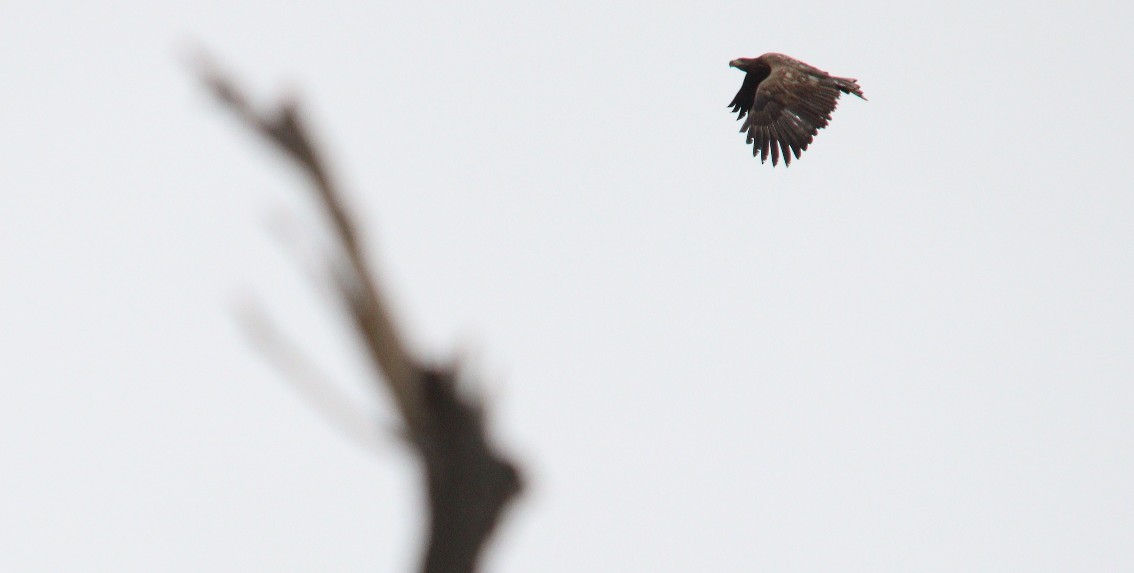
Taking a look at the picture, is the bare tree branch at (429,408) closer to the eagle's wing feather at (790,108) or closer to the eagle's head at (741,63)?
the eagle's wing feather at (790,108)

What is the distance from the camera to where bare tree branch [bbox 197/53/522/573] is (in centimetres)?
158

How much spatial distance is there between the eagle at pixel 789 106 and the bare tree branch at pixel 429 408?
15.2 m

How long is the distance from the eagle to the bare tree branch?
15.2 meters

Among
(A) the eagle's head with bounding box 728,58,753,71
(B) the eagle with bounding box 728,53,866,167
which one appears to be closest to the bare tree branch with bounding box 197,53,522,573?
(B) the eagle with bounding box 728,53,866,167

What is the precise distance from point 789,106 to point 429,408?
1587cm

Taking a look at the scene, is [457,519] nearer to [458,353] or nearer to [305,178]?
[458,353]

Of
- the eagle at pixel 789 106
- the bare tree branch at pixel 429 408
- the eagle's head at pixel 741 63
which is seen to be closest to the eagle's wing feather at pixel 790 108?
the eagle at pixel 789 106

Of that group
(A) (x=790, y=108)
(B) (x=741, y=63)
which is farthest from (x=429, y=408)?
(B) (x=741, y=63)

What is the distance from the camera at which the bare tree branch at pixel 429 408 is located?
1.58 metres

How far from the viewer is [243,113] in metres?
1.52

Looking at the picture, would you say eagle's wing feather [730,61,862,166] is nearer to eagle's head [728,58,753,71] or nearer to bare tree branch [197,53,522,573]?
eagle's head [728,58,753,71]


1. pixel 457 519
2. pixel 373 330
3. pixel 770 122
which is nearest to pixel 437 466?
pixel 457 519

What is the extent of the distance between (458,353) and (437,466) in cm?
26

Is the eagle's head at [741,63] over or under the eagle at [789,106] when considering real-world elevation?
over
